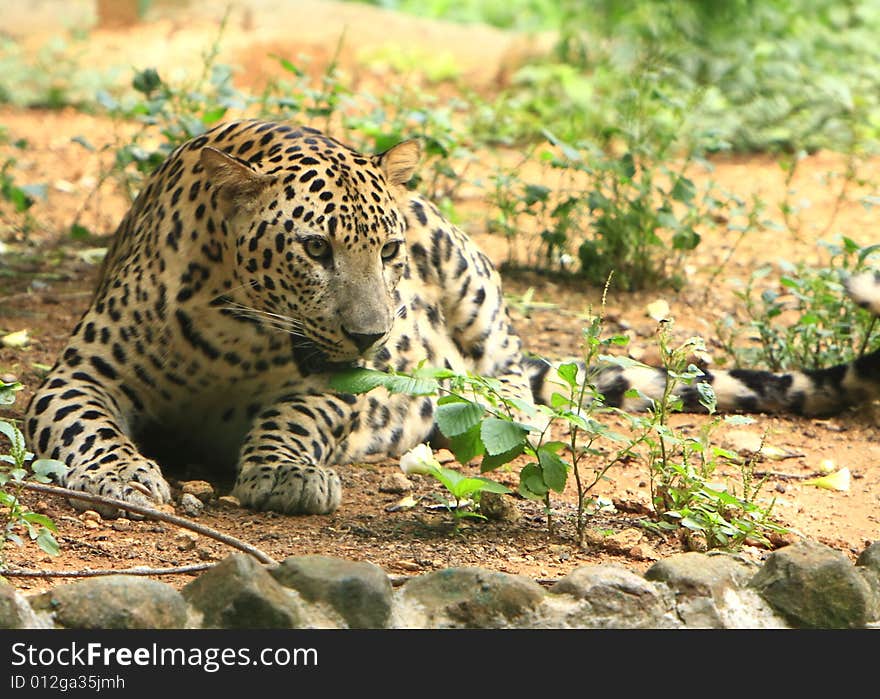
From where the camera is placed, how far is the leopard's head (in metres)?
6.04

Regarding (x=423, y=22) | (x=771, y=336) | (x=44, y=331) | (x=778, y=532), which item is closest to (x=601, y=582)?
(x=778, y=532)

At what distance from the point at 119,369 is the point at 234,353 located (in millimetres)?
545

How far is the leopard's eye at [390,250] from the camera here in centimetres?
633

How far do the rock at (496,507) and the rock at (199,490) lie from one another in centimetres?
120

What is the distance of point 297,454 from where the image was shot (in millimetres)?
6277

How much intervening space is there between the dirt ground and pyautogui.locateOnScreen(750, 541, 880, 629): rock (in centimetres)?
66

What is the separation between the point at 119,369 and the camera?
650cm

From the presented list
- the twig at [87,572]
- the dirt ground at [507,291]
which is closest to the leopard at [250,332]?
the dirt ground at [507,291]

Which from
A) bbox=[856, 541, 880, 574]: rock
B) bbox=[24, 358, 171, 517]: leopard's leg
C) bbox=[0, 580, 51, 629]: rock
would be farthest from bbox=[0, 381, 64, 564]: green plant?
bbox=[856, 541, 880, 574]: rock

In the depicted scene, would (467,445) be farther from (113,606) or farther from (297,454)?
(113,606)

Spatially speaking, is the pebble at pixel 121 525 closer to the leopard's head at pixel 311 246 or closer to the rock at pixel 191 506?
the rock at pixel 191 506

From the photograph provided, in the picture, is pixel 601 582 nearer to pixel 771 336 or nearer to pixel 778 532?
pixel 778 532

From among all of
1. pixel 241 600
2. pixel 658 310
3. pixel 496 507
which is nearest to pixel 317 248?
pixel 496 507

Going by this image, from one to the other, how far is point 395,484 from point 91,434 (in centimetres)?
140
